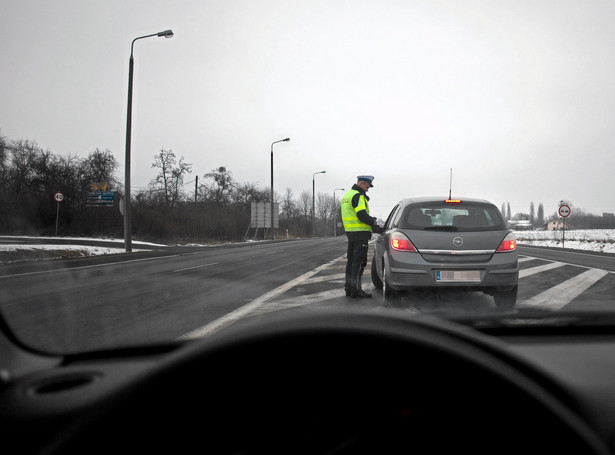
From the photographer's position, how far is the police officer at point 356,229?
6.56m

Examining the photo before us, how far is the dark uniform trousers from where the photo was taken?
6438 millimetres

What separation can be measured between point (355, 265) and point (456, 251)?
183cm

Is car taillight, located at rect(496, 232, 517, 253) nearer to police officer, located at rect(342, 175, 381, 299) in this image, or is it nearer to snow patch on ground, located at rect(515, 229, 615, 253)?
police officer, located at rect(342, 175, 381, 299)

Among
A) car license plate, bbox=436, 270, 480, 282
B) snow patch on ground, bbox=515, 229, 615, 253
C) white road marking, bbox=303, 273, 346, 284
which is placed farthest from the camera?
snow patch on ground, bbox=515, 229, 615, 253

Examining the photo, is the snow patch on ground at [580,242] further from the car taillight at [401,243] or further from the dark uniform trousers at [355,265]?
the car taillight at [401,243]

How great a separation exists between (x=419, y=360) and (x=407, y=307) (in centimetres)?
438

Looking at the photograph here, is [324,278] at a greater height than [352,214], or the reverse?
[352,214]

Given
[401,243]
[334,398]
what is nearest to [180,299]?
[401,243]

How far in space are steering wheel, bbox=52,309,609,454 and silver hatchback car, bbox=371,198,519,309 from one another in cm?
422

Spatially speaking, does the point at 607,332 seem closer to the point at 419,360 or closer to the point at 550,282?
the point at 419,360

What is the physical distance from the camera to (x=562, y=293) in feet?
20.3

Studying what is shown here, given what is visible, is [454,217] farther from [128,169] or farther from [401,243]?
[128,169]

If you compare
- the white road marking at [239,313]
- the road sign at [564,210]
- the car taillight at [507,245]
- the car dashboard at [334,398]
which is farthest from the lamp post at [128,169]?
the road sign at [564,210]

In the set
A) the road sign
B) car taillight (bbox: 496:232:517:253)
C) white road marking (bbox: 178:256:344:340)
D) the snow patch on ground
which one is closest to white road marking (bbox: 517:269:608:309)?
car taillight (bbox: 496:232:517:253)
